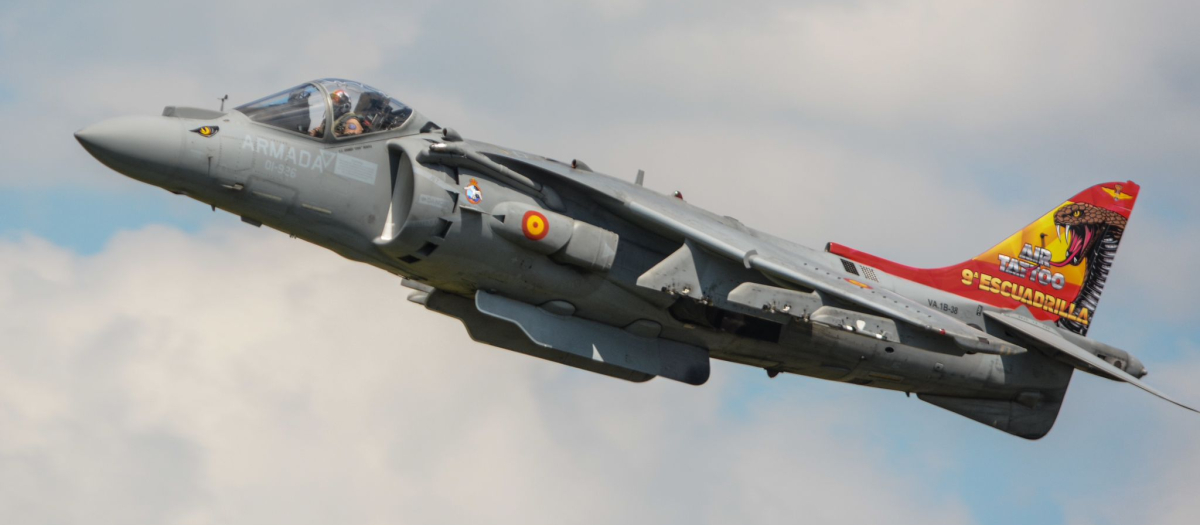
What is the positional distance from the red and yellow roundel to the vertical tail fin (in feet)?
19.5

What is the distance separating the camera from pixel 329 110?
15.5 meters

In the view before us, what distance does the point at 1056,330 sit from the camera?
20.0 metres

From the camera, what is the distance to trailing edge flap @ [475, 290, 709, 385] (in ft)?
53.2

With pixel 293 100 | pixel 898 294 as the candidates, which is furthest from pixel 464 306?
pixel 898 294

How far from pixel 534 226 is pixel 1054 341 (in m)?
7.62

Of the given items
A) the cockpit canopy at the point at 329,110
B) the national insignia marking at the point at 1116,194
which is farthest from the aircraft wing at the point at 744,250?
the national insignia marking at the point at 1116,194

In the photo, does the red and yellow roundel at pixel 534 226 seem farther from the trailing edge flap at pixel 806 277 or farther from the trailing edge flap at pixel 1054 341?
the trailing edge flap at pixel 1054 341

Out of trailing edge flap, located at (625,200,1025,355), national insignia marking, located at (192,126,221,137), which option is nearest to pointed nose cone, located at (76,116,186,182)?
national insignia marking, located at (192,126,221,137)

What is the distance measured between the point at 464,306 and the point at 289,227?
2624 mm

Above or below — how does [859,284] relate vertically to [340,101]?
below

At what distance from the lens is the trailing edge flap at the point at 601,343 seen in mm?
16219

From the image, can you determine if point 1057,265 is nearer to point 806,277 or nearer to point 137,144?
point 806,277

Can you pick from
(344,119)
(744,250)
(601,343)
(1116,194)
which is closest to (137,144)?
(344,119)

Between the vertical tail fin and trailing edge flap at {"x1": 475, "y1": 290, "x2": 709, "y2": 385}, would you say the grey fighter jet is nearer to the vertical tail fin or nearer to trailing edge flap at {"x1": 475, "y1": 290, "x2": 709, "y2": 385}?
trailing edge flap at {"x1": 475, "y1": 290, "x2": 709, "y2": 385}
